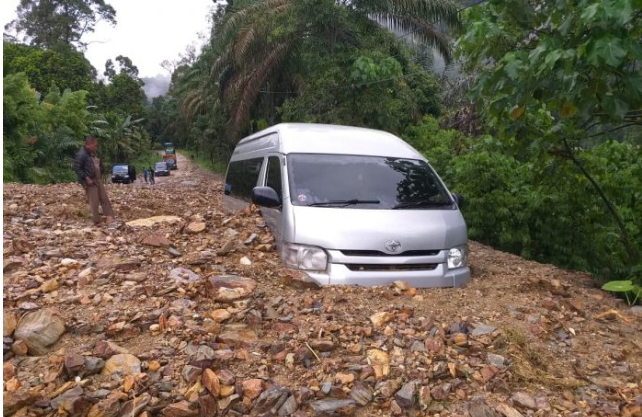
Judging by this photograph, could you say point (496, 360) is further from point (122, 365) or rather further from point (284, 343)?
point (122, 365)

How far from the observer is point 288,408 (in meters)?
2.95

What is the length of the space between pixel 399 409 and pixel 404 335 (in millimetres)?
738

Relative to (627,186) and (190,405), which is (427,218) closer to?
(190,405)

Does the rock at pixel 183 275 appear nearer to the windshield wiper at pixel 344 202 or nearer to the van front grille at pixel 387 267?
the windshield wiper at pixel 344 202

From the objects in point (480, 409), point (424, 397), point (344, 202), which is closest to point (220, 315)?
point (424, 397)

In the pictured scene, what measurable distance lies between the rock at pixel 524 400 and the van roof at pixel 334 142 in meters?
3.10

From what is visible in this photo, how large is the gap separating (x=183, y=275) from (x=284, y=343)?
1367 mm

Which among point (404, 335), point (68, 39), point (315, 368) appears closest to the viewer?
point (315, 368)

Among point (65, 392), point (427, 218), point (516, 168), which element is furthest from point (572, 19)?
point (516, 168)

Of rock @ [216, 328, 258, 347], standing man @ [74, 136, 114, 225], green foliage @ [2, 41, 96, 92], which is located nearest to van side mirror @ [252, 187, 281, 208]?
rock @ [216, 328, 258, 347]

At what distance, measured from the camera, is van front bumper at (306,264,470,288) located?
4426 mm

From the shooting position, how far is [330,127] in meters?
6.42

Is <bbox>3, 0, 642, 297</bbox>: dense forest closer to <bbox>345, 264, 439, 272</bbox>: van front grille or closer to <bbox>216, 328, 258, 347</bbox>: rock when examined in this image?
<bbox>345, 264, 439, 272</bbox>: van front grille

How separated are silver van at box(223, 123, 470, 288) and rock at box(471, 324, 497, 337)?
88cm
